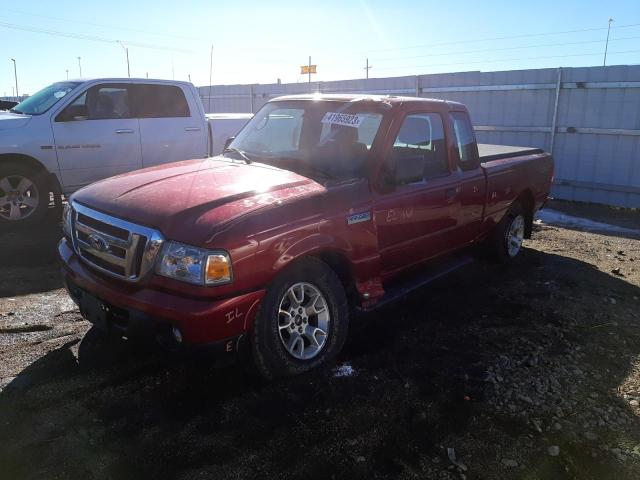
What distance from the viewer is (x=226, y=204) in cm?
309

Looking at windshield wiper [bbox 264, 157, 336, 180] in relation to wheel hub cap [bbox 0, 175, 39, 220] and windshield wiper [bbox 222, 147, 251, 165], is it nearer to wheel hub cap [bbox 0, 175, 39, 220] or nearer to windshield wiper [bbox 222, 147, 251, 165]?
windshield wiper [bbox 222, 147, 251, 165]

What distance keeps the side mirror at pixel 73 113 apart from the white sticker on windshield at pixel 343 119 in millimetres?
4419

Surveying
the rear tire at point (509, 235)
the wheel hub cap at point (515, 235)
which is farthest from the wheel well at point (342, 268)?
the wheel hub cap at point (515, 235)

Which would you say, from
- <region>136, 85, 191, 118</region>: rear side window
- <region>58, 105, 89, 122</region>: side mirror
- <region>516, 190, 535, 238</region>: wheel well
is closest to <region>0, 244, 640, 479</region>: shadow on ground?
<region>516, 190, 535, 238</region>: wheel well

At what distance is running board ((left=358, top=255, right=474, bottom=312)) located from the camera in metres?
3.96

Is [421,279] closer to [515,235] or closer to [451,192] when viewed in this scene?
[451,192]

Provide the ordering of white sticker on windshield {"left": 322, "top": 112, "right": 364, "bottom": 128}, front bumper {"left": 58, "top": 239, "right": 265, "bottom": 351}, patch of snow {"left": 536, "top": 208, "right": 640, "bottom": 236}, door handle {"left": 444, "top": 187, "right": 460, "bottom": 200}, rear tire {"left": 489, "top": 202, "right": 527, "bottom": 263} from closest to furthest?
front bumper {"left": 58, "top": 239, "right": 265, "bottom": 351}, white sticker on windshield {"left": 322, "top": 112, "right": 364, "bottom": 128}, door handle {"left": 444, "top": 187, "right": 460, "bottom": 200}, rear tire {"left": 489, "top": 202, "right": 527, "bottom": 263}, patch of snow {"left": 536, "top": 208, "right": 640, "bottom": 236}

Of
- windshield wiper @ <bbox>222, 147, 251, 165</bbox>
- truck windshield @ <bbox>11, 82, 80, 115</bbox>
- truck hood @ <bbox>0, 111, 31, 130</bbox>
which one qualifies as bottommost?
windshield wiper @ <bbox>222, 147, 251, 165</bbox>

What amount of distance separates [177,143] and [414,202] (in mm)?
5069

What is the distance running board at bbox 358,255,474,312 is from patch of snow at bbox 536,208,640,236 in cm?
425

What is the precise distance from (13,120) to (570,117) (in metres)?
9.64

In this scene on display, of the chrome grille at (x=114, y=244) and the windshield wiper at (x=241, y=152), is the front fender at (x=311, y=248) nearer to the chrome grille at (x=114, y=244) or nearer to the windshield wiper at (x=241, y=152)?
the chrome grille at (x=114, y=244)

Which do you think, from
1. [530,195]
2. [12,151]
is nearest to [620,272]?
[530,195]

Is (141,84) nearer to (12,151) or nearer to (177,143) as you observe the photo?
(177,143)
